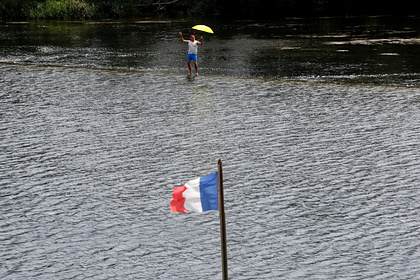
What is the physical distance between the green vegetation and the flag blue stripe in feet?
162

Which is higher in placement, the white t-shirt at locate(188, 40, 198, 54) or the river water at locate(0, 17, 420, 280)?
the white t-shirt at locate(188, 40, 198, 54)

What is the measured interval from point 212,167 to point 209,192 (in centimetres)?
604

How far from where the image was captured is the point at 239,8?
6094cm

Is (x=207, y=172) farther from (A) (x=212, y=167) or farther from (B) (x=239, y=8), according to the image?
(B) (x=239, y=8)

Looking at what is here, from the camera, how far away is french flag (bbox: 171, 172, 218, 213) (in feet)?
19.6

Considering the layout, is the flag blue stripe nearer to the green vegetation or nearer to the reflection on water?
the reflection on water

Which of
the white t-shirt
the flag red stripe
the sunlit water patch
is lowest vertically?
the sunlit water patch

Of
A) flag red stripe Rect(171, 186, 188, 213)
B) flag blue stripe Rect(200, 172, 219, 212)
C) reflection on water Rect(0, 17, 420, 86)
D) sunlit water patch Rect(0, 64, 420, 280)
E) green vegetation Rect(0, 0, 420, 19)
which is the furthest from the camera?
green vegetation Rect(0, 0, 420, 19)

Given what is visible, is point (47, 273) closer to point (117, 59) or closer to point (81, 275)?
point (81, 275)

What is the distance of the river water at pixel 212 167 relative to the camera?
818 centimetres

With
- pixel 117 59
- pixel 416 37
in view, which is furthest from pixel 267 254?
pixel 416 37

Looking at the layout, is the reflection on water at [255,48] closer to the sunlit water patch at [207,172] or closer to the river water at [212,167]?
the river water at [212,167]

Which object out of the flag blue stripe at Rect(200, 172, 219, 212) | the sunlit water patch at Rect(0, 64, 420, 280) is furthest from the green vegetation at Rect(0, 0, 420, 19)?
the flag blue stripe at Rect(200, 172, 219, 212)

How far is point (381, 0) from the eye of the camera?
55.2 meters
